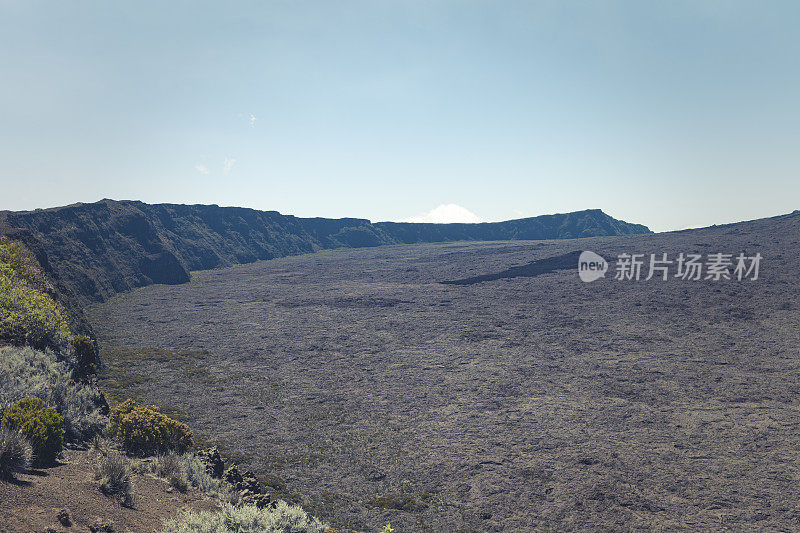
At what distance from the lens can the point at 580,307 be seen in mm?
33812

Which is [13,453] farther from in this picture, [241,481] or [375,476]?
[375,476]

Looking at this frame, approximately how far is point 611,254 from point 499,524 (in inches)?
2139

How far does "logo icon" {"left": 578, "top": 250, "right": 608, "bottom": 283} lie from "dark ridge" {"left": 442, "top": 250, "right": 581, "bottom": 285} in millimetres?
872

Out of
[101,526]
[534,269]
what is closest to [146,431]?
[101,526]

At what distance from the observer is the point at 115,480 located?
25.4 feet

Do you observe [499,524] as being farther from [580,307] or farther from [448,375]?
[580,307]

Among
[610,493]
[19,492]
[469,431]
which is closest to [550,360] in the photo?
[469,431]

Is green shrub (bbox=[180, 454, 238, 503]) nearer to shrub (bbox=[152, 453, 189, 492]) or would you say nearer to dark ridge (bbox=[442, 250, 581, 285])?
shrub (bbox=[152, 453, 189, 492])

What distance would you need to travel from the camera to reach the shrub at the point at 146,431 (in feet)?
34.8

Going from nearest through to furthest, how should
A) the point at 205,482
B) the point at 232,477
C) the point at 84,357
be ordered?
the point at 205,482
the point at 232,477
the point at 84,357

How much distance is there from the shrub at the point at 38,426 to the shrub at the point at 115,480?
0.88m

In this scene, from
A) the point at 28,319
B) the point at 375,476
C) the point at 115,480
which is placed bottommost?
the point at 375,476

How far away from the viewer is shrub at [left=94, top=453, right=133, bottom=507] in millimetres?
7609

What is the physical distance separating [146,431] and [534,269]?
4904cm
